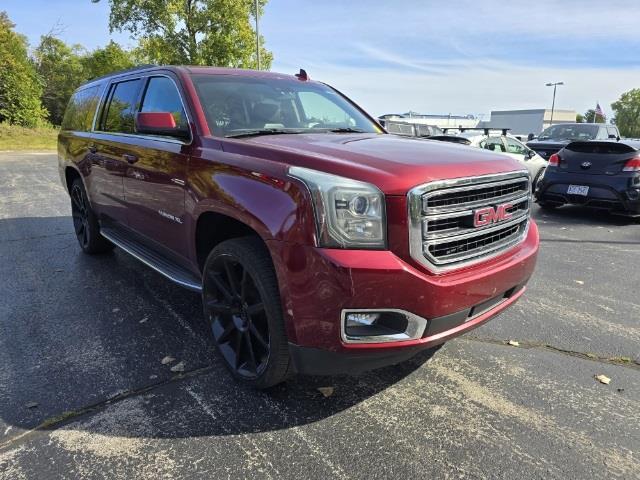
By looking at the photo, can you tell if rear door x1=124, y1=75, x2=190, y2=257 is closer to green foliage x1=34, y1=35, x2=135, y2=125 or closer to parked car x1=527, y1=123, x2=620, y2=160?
parked car x1=527, y1=123, x2=620, y2=160

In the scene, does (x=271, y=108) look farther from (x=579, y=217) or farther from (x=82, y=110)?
(x=579, y=217)

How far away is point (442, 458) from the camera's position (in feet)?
7.59

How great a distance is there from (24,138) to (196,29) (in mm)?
12018

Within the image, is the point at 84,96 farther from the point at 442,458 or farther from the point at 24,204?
the point at 442,458

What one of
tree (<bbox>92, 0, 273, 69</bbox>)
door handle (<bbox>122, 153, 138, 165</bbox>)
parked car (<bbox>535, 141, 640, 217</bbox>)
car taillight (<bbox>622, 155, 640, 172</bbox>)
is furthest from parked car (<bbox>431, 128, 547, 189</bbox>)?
tree (<bbox>92, 0, 273, 69</bbox>)

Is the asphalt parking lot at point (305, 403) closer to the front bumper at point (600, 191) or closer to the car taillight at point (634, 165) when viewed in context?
the front bumper at point (600, 191)

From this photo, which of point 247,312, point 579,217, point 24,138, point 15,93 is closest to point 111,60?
point 15,93

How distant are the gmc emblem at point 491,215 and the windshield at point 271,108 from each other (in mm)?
1456

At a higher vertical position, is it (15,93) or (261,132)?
(15,93)

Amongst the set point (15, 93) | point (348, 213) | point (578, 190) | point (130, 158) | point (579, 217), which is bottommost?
point (579, 217)

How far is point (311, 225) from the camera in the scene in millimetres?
2195

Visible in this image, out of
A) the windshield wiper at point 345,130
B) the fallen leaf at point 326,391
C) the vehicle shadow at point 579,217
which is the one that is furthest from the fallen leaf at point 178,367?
the vehicle shadow at point 579,217

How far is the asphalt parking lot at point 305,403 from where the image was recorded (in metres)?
2.28

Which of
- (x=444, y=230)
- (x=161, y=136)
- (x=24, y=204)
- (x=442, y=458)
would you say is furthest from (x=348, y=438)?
(x=24, y=204)
